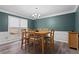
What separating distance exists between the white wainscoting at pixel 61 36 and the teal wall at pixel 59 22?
9 centimetres

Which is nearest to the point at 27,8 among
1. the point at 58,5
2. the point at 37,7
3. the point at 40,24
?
the point at 37,7

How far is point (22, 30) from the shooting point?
7.36ft

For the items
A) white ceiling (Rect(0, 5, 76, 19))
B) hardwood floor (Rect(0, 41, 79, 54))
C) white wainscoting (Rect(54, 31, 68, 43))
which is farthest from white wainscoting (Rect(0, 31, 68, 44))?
white ceiling (Rect(0, 5, 76, 19))

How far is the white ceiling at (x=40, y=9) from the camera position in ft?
6.37

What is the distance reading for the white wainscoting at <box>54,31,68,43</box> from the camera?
6.78ft

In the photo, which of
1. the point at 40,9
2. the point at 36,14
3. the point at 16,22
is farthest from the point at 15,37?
the point at 40,9

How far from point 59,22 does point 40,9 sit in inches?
23.5

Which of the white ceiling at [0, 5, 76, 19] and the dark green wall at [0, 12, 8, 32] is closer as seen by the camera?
the white ceiling at [0, 5, 76, 19]

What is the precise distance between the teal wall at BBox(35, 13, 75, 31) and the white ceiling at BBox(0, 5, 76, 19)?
0.35 feet

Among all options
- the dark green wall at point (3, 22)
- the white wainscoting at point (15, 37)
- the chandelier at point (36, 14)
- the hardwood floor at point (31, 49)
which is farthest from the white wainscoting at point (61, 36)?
the dark green wall at point (3, 22)

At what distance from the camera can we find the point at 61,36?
2.09 m

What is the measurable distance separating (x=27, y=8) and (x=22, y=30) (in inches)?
24.2

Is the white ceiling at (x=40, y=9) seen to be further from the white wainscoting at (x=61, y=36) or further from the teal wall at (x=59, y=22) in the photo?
the white wainscoting at (x=61, y=36)

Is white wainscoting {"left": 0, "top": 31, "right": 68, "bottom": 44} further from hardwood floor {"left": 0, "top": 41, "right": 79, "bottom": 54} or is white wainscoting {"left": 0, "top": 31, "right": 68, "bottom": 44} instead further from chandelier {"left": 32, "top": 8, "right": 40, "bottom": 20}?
chandelier {"left": 32, "top": 8, "right": 40, "bottom": 20}
